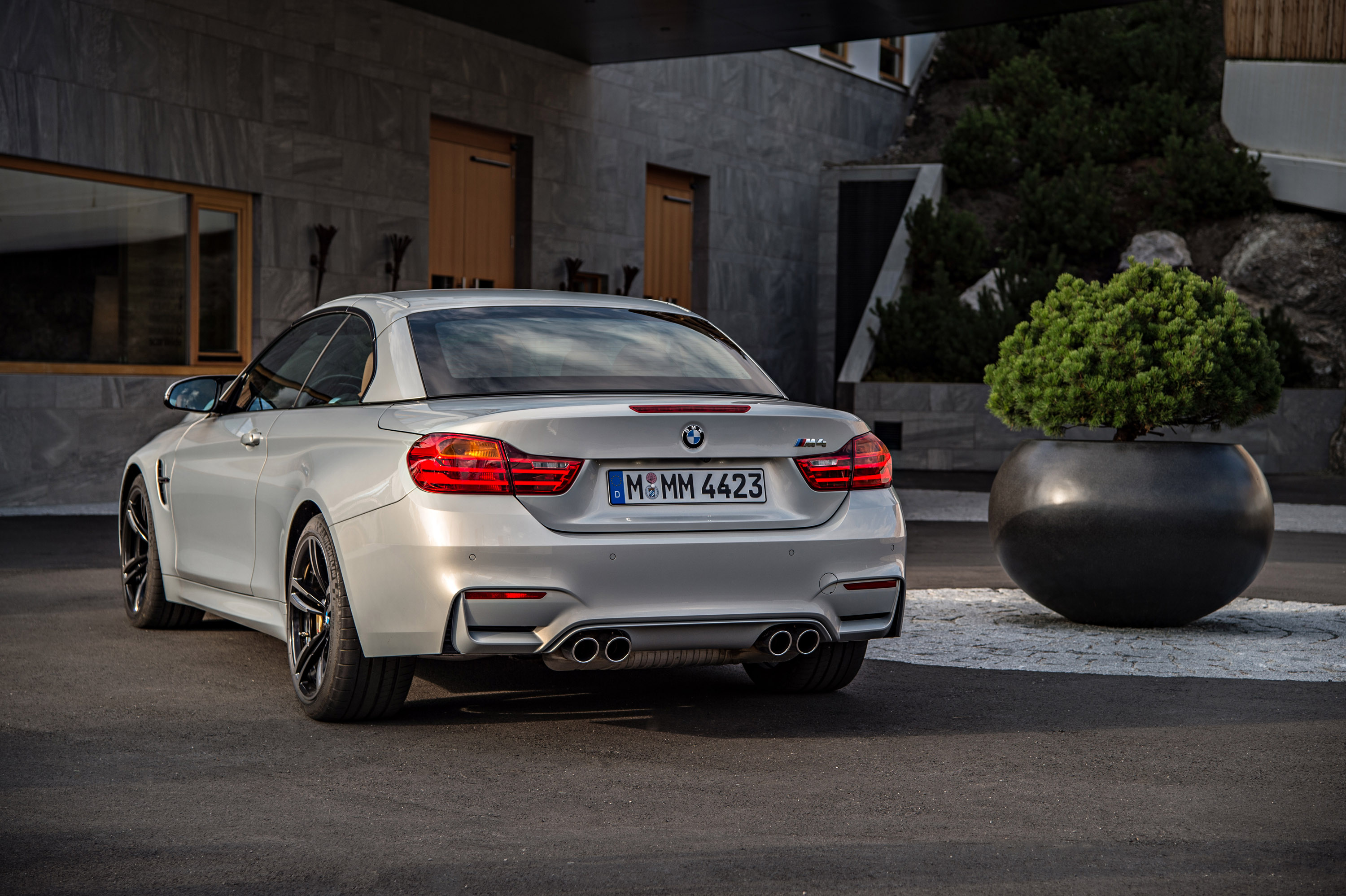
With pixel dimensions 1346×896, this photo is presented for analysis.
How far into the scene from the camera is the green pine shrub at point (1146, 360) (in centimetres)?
836

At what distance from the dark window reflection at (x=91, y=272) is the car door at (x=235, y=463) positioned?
894cm

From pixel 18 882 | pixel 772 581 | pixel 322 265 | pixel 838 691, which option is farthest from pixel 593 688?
pixel 322 265

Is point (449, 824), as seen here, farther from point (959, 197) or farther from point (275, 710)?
point (959, 197)

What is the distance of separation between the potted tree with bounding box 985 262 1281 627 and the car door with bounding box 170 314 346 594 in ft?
12.5

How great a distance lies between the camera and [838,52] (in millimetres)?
31531

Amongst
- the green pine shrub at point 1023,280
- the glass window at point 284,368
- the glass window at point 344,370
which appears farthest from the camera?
the green pine shrub at point 1023,280

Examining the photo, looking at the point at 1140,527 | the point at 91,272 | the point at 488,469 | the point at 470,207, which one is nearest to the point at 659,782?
the point at 488,469

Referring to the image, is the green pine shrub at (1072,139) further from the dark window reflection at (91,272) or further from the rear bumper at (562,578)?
the rear bumper at (562,578)

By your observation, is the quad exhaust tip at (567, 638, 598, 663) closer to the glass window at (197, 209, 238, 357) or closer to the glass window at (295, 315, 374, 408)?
the glass window at (295, 315, 374, 408)

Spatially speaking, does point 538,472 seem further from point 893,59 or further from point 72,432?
point 893,59

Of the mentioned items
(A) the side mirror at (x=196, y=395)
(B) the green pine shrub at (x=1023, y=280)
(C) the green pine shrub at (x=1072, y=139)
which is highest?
(C) the green pine shrub at (x=1072, y=139)

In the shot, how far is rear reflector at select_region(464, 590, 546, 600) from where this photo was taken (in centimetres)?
527

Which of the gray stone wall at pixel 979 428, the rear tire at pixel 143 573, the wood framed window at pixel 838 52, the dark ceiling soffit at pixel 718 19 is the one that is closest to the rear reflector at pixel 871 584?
the rear tire at pixel 143 573

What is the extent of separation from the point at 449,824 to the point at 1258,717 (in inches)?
129
